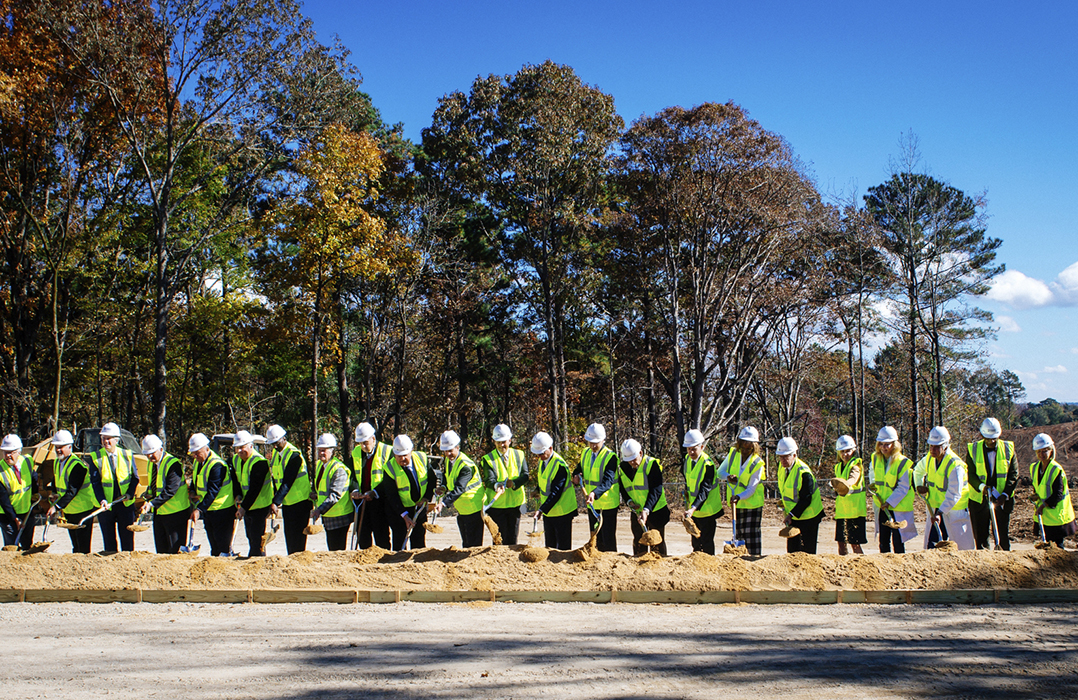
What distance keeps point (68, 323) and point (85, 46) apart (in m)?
10.6

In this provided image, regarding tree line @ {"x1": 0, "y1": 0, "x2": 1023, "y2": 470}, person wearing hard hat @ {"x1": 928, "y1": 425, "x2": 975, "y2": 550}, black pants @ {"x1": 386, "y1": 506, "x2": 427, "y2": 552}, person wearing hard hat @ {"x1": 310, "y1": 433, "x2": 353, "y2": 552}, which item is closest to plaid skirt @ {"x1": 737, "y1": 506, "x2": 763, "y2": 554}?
person wearing hard hat @ {"x1": 928, "y1": 425, "x2": 975, "y2": 550}

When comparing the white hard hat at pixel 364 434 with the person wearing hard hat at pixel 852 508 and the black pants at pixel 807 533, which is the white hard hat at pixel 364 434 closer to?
the black pants at pixel 807 533

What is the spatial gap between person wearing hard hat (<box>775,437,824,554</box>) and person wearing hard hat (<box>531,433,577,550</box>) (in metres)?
2.48

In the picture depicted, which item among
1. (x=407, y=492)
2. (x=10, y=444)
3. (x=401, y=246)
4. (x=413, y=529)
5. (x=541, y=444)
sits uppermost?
(x=401, y=246)

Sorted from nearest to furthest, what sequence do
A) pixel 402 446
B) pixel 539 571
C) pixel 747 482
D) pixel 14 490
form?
pixel 539 571
pixel 747 482
pixel 402 446
pixel 14 490

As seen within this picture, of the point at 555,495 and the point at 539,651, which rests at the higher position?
the point at 555,495

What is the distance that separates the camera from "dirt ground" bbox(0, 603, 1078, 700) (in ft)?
17.9

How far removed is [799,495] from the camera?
30.3 ft

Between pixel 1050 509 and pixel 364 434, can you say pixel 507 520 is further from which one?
pixel 1050 509

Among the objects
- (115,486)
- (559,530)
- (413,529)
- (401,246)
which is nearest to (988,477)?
(559,530)

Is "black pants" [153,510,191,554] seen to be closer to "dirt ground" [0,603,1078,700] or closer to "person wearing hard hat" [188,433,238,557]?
"person wearing hard hat" [188,433,238,557]

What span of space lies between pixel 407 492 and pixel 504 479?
1188mm

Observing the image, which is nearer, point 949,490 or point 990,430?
point 949,490

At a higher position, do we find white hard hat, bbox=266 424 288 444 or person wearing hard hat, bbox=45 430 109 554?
white hard hat, bbox=266 424 288 444
